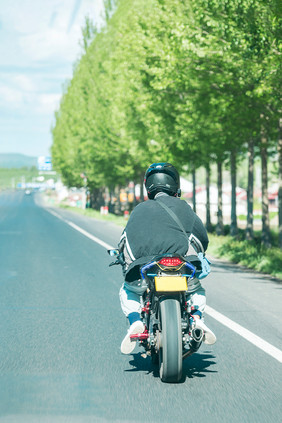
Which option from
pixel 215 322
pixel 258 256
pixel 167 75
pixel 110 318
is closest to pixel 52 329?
pixel 110 318

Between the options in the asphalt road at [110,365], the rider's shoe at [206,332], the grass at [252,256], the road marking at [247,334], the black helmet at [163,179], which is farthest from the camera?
the grass at [252,256]

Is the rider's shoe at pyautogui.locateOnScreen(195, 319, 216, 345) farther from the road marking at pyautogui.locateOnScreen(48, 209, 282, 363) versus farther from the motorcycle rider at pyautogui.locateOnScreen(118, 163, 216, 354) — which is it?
the road marking at pyautogui.locateOnScreen(48, 209, 282, 363)

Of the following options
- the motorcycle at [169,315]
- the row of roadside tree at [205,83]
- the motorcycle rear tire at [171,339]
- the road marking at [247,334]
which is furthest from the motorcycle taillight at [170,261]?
the row of roadside tree at [205,83]

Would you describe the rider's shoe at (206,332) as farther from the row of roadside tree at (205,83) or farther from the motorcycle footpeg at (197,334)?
the row of roadside tree at (205,83)

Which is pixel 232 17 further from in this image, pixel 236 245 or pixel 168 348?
pixel 168 348

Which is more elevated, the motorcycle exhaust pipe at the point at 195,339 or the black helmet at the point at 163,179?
the black helmet at the point at 163,179

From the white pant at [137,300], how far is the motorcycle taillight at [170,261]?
567 mm

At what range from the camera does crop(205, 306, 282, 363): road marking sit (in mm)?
7395

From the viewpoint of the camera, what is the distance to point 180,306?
6.21 m

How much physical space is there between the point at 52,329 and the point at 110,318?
1.03 metres

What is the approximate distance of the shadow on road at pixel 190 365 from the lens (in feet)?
21.5

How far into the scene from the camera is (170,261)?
6.10 m

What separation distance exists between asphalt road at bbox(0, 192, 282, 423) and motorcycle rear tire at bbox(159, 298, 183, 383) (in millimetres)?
145

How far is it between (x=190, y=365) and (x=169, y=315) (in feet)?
3.61
